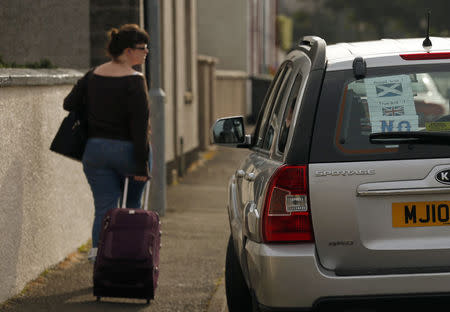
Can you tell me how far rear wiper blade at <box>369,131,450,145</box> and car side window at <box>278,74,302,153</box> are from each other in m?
0.44

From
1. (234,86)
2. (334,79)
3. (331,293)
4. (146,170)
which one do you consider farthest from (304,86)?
(234,86)

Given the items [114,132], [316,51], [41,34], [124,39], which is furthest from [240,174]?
[41,34]

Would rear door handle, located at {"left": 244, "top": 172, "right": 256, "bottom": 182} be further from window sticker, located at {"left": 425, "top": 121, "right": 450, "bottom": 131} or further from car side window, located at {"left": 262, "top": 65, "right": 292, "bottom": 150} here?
window sticker, located at {"left": 425, "top": 121, "right": 450, "bottom": 131}

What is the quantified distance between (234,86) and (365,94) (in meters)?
24.7

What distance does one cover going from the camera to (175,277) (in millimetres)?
8008

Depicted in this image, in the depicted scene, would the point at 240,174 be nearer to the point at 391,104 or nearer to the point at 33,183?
the point at 391,104

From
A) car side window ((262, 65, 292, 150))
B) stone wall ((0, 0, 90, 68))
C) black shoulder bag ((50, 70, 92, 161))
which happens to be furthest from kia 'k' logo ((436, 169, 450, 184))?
stone wall ((0, 0, 90, 68))

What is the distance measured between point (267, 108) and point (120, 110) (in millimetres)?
1428

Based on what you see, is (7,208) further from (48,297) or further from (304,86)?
(304,86)

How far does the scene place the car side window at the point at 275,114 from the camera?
17.8 ft

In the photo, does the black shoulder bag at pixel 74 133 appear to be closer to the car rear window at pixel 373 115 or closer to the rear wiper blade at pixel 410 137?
the car rear window at pixel 373 115

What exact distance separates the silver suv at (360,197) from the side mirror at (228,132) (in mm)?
1635

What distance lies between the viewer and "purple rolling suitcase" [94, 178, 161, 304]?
6727 mm

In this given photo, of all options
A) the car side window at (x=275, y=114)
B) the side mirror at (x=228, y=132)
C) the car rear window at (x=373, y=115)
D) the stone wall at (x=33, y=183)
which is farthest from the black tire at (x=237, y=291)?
the car rear window at (x=373, y=115)
